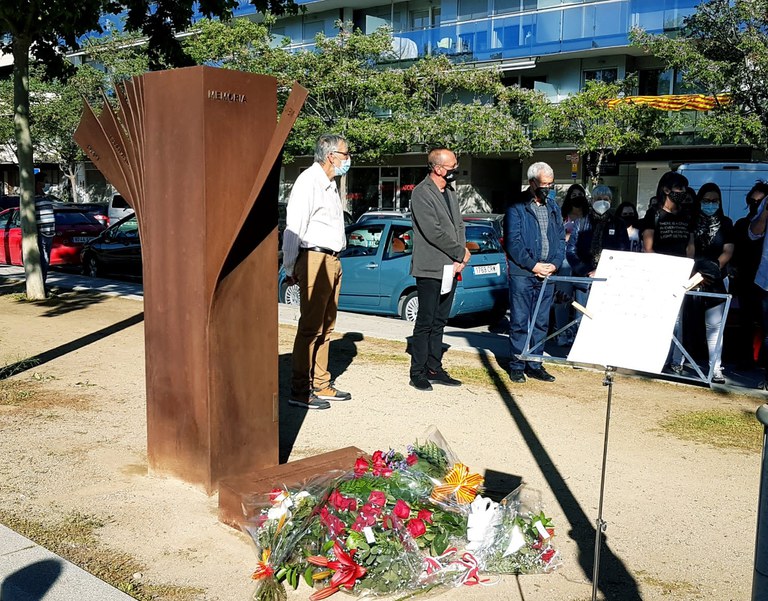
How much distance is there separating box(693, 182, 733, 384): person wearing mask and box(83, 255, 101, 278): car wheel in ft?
45.4

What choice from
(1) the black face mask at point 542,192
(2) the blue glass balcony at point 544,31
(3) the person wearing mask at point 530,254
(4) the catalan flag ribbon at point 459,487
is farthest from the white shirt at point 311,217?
(2) the blue glass balcony at point 544,31

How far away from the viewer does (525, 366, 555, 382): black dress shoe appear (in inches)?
326

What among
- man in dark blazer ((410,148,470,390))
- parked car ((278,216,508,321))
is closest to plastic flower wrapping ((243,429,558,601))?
man in dark blazer ((410,148,470,390))

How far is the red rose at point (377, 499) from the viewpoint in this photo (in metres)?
4.01

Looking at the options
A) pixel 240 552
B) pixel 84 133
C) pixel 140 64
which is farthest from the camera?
pixel 140 64

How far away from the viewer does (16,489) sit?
488cm

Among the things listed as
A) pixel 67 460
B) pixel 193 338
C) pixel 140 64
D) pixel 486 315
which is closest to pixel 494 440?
pixel 193 338

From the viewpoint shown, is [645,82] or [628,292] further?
[645,82]

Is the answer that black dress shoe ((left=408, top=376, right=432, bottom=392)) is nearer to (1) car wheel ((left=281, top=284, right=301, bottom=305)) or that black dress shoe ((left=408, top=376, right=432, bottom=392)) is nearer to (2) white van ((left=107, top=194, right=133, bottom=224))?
(1) car wheel ((left=281, top=284, right=301, bottom=305))

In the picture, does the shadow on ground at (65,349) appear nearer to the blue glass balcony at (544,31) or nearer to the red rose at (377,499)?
the red rose at (377,499)

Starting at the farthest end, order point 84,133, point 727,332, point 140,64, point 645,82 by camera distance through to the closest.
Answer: point 140,64, point 645,82, point 727,332, point 84,133

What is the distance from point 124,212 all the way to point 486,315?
23.2m

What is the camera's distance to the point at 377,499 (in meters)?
4.02

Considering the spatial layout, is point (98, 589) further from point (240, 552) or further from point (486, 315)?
point (486, 315)
